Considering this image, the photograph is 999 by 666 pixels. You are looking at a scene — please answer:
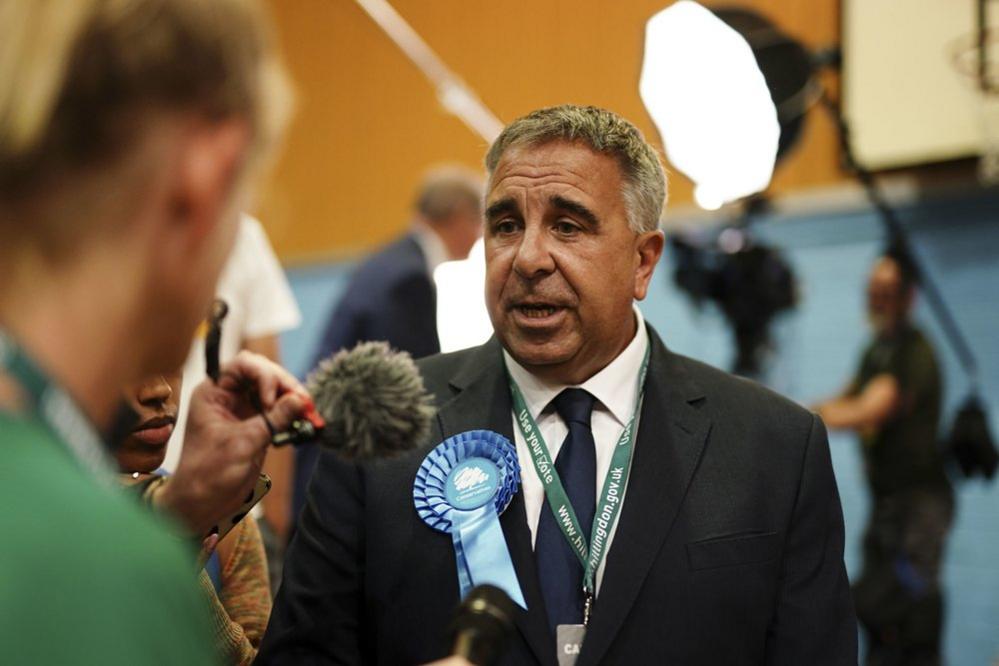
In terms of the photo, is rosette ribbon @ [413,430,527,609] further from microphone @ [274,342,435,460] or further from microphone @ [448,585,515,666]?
microphone @ [448,585,515,666]

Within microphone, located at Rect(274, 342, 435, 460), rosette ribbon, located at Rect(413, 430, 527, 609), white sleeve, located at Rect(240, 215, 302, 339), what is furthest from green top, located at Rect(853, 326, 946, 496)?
microphone, located at Rect(274, 342, 435, 460)

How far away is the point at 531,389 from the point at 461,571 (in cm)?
41

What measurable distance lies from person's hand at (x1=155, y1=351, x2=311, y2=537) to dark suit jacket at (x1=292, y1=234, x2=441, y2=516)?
5.92 feet

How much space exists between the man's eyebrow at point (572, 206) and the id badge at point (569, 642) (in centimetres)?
77

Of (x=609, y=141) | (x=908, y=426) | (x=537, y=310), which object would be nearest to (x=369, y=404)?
(x=537, y=310)

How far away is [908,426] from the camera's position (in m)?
4.78

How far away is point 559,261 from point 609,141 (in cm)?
26

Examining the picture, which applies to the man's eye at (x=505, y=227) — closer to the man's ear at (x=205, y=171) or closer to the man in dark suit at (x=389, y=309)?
the man in dark suit at (x=389, y=309)

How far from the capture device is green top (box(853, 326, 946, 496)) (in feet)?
15.5

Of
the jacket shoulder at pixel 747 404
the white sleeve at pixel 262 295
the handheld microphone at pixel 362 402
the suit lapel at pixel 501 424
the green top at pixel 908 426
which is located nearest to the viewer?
the handheld microphone at pixel 362 402

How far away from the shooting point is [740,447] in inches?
81.7

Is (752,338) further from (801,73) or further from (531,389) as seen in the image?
(531,389)

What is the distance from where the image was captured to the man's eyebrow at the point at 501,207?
2197 millimetres

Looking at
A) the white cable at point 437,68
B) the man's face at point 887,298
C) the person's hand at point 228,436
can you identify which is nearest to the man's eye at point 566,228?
the person's hand at point 228,436
